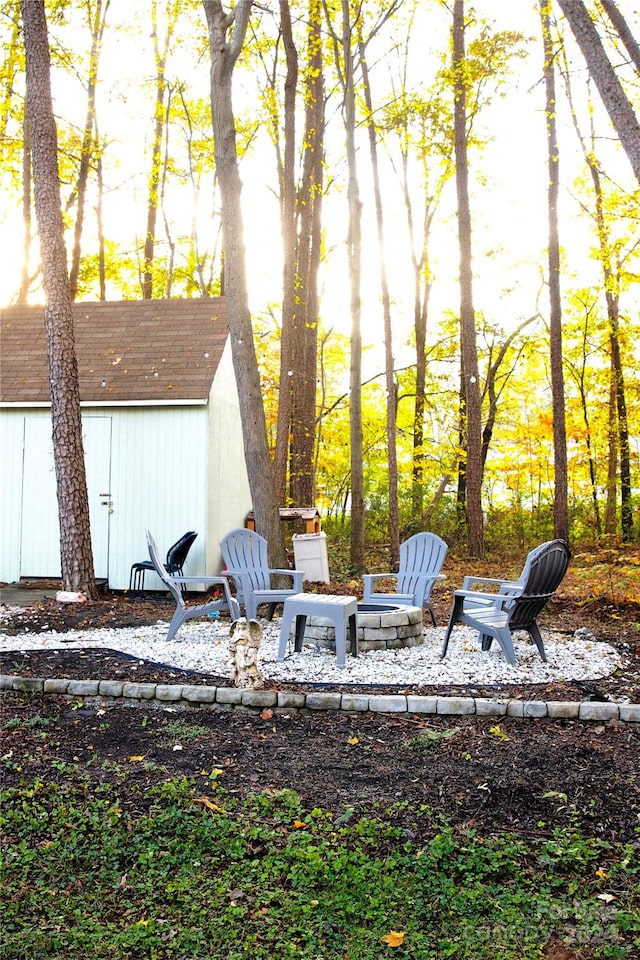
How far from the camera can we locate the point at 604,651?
6.02 m

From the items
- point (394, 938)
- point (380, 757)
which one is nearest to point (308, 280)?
point (380, 757)

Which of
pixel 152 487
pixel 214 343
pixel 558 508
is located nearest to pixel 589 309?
pixel 558 508

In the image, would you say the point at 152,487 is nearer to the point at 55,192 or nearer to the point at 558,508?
the point at 55,192

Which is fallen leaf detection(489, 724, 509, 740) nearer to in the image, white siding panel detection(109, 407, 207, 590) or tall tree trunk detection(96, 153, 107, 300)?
white siding panel detection(109, 407, 207, 590)

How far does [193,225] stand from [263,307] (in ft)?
8.39

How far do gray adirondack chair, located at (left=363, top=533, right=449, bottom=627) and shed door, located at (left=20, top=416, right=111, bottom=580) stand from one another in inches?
177

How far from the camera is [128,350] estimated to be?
10969mm

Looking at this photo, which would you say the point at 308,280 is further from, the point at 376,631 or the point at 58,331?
the point at 376,631

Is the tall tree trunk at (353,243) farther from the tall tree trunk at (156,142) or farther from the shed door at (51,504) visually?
the tall tree trunk at (156,142)

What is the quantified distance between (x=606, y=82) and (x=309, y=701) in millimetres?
5118

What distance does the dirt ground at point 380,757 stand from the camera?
3182 millimetres

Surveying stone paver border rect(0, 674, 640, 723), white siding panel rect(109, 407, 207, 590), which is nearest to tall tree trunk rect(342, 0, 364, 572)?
white siding panel rect(109, 407, 207, 590)

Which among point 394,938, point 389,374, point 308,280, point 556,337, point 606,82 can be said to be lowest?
point 394,938

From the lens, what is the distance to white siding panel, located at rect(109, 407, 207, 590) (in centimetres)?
991
